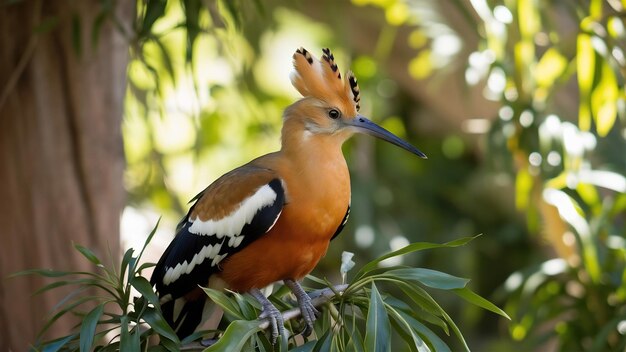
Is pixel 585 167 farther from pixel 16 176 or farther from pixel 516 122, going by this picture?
pixel 16 176

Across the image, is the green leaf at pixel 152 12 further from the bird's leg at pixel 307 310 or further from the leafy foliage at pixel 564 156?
the leafy foliage at pixel 564 156

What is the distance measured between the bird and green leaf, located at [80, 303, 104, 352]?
1.19 feet

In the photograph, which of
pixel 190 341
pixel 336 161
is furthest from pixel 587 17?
pixel 190 341

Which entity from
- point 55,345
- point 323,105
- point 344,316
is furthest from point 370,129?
point 55,345

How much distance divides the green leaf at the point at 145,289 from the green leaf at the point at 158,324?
0.03m

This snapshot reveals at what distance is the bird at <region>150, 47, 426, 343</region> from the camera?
7.86ft

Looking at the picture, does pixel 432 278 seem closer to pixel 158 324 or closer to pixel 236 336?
pixel 236 336

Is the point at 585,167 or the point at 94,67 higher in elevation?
the point at 94,67

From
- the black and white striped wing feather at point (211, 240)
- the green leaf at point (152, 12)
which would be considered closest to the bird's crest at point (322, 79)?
the black and white striped wing feather at point (211, 240)

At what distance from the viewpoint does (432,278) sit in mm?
2033

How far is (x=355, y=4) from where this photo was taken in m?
4.99

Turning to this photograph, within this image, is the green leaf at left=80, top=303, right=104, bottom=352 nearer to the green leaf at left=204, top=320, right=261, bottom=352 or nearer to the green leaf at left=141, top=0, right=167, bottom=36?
the green leaf at left=204, top=320, right=261, bottom=352

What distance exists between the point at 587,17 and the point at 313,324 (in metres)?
1.80

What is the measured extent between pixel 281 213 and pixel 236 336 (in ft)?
1.79
